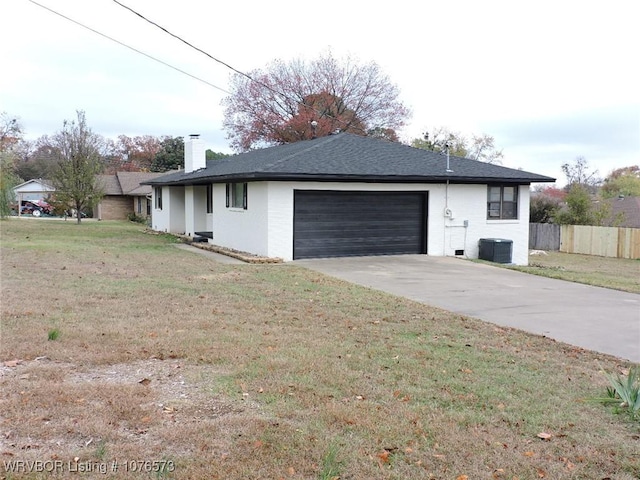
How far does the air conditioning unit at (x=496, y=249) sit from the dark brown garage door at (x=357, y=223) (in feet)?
6.60

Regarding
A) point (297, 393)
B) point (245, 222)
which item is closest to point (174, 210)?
point (245, 222)

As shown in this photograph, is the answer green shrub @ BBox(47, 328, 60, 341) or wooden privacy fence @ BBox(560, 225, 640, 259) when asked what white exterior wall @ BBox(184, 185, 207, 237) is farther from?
wooden privacy fence @ BBox(560, 225, 640, 259)

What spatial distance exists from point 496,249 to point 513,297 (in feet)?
25.0

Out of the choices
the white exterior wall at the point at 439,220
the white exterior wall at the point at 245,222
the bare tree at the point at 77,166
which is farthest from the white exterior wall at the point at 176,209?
the bare tree at the point at 77,166

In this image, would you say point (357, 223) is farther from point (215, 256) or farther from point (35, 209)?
point (35, 209)

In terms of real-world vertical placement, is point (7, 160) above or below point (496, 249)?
above

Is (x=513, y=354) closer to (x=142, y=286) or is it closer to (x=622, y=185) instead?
(x=142, y=286)

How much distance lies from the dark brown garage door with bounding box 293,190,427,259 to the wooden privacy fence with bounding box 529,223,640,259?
48.3ft

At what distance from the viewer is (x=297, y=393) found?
Result: 15.4ft

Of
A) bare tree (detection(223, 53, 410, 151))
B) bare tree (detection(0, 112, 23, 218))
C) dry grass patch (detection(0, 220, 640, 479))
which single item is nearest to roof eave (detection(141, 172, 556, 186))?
dry grass patch (detection(0, 220, 640, 479))

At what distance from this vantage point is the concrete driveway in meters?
7.42

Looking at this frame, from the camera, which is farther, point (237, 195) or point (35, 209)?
point (35, 209)

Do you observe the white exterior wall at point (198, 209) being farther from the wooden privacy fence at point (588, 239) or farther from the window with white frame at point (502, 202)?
the wooden privacy fence at point (588, 239)

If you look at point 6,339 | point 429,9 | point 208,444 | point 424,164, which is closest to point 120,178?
point 424,164
